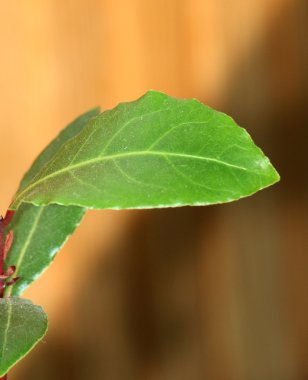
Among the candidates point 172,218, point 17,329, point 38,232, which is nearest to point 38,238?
point 38,232

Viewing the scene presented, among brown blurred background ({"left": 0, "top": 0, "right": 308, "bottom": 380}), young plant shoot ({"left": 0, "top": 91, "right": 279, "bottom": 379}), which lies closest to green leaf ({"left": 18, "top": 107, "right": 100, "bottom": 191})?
young plant shoot ({"left": 0, "top": 91, "right": 279, "bottom": 379})

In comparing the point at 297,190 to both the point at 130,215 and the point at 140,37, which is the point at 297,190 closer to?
the point at 130,215

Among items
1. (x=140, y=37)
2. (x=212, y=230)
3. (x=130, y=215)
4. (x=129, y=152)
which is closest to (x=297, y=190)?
(x=212, y=230)

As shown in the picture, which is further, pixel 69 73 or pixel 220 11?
pixel 220 11

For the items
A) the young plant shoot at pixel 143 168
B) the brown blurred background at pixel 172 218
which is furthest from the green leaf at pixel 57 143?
the brown blurred background at pixel 172 218

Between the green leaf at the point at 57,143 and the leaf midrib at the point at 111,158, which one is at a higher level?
the leaf midrib at the point at 111,158

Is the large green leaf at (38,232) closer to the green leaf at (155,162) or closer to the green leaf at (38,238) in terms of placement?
the green leaf at (38,238)
